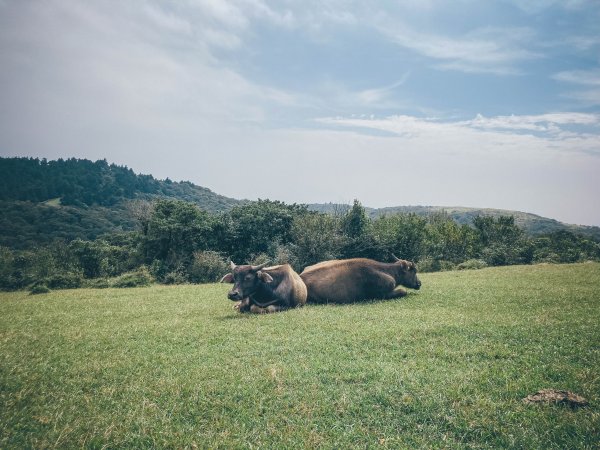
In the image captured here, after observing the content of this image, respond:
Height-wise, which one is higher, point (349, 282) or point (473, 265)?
point (349, 282)

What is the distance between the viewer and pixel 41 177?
138375mm

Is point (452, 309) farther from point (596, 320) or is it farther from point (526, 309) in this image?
point (596, 320)

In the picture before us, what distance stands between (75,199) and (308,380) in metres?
142

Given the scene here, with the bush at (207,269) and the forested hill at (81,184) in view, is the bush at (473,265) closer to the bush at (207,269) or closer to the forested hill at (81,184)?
the bush at (207,269)

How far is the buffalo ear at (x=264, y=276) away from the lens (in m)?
12.4

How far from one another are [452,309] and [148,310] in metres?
11.7

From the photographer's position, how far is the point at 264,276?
12492 millimetres

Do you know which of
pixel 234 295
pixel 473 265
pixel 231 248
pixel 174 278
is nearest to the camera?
pixel 234 295

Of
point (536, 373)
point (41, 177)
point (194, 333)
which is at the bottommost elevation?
point (194, 333)

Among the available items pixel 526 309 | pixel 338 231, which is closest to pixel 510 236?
pixel 338 231

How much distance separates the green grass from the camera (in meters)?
4.61

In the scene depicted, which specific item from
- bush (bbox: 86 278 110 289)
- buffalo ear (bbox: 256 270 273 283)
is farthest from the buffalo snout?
bush (bbox: 86 278 110 289)

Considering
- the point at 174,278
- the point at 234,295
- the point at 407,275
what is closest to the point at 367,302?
the point at 407,275

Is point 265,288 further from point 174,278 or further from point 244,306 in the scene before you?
point 174,278
